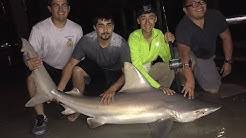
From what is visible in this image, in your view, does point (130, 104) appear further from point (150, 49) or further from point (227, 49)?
point (227, 49)

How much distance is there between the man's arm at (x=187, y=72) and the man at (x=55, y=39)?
1251mm

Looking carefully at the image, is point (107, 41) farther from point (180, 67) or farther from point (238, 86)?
point (238, 86)

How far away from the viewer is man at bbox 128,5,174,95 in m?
4.43

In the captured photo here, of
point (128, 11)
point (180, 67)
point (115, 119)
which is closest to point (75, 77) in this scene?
point (115, 119)

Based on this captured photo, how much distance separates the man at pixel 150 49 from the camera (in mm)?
4430

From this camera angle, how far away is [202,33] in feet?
15.8

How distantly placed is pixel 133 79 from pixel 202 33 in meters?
1.23

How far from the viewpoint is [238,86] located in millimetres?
5195

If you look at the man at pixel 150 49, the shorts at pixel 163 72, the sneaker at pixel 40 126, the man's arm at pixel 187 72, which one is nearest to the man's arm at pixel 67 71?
the sneaker at pixel 40 126

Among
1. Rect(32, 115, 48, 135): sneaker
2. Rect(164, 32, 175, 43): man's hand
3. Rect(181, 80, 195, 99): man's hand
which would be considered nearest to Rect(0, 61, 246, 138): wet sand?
Rect(32, 115, 48, 135): sneaker

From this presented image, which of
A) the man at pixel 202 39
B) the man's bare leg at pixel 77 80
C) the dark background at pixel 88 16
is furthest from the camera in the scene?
the dark background at pixel 88 16

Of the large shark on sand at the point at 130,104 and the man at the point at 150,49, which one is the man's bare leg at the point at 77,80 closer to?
the large shark on sand at the point at 130,104

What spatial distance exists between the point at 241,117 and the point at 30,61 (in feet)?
7.54

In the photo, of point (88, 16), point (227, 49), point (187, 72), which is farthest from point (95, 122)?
point (88, 16)
